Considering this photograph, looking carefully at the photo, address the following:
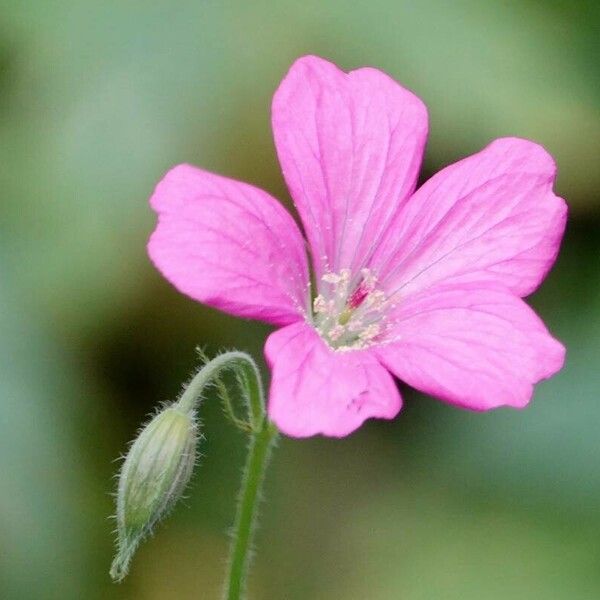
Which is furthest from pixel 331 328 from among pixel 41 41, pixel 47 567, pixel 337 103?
pixel 41 41

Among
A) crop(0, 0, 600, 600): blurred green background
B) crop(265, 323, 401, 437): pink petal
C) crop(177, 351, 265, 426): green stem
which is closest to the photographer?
crop(265, 323, 401, 437): pink petal

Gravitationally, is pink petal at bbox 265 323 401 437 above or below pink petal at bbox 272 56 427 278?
below

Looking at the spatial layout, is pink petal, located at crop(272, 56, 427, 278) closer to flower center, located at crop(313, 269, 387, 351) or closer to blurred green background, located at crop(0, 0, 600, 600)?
flower center, located at crop(313, 269, 387, 351)

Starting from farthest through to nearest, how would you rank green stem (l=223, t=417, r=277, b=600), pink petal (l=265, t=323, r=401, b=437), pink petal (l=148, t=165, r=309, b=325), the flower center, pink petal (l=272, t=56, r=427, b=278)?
the flower center < pink petal (l=272, t=56, r=427, b=278) < green stem (l=223, t=417, r=277, b=600) < pink petal (l=148, t=165, r=309, b=325) < pink petal (l=265, t=323, r=401, b=437)

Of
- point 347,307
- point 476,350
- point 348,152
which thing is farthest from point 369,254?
point 476,350

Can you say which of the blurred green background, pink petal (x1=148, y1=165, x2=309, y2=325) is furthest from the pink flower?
the blurred green background

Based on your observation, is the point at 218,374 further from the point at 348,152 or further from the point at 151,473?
the point at 348,152

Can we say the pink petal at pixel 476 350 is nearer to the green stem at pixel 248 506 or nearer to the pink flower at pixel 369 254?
the pink flower at pixel 369 254
